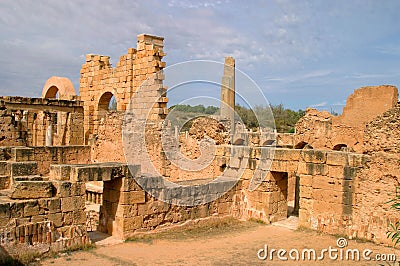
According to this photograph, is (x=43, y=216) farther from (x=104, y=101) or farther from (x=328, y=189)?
(x=104, y=101)

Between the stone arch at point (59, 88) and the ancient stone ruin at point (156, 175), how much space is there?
256 centimetres

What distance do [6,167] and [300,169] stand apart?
255 inches

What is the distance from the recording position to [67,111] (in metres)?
18.0

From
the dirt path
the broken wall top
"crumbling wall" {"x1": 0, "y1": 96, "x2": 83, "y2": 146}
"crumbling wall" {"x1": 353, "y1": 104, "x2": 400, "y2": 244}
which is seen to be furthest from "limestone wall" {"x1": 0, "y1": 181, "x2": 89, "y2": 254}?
the broken wall top

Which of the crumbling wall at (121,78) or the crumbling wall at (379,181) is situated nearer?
the crumbling wall at (379,181)

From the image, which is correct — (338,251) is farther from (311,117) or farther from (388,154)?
(311,117)

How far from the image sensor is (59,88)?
2070cm

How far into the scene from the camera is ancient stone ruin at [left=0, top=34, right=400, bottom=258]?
7215 mm

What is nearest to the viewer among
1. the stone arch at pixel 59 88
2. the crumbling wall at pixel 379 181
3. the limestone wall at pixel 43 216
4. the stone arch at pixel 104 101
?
the limestone wall at pixel 43 216

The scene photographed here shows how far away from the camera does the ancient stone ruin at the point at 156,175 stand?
7215 millimetres

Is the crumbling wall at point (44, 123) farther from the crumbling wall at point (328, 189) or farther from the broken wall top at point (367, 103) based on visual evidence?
the broken wall top at point (367, 103)

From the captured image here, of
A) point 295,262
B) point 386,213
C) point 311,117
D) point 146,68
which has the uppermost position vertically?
point 146,68

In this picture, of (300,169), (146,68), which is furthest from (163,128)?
(300,169)

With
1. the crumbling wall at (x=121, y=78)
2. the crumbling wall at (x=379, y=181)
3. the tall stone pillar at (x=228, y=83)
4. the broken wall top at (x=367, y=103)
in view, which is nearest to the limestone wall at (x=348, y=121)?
the broken wall top at (x=367, y=103)
